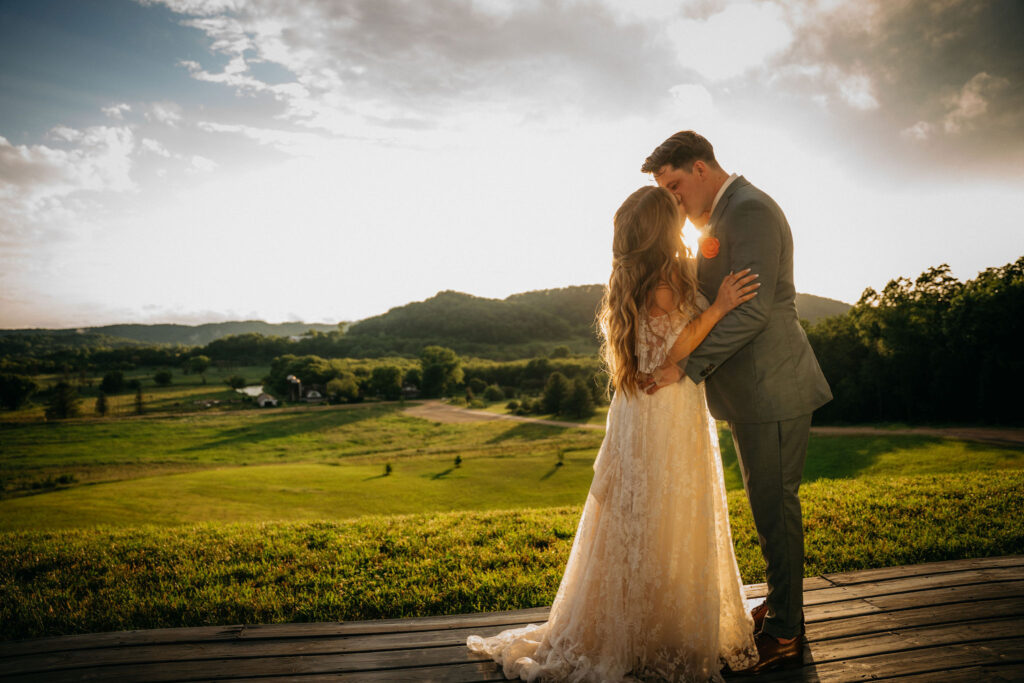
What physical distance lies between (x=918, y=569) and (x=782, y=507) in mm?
2171

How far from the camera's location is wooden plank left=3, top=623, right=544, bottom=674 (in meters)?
2.72

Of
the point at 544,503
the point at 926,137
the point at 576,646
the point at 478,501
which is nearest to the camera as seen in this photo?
the point at 576,646

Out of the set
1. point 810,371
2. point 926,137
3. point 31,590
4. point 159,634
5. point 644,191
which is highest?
point 926,137

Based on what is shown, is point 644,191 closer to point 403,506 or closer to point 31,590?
point 31,590

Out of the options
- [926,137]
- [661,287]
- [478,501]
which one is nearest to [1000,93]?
[926,137]

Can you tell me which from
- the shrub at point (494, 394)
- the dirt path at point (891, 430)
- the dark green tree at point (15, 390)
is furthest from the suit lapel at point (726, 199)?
the shrub at point (494, 394)

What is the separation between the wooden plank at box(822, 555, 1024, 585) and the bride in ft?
4.89

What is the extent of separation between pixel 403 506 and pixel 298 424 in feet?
188

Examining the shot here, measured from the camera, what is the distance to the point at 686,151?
2889 millimetres

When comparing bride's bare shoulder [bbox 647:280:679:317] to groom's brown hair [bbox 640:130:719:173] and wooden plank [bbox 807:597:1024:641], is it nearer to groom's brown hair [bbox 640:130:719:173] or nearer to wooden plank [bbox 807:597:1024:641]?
groom's brown hair [bbox 640:130:719:173]

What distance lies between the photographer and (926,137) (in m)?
9.67

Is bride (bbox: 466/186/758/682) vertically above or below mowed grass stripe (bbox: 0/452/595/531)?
above

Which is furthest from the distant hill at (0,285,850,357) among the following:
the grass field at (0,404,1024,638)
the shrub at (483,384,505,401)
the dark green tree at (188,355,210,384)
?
the grass field at (0,404,1024,638)

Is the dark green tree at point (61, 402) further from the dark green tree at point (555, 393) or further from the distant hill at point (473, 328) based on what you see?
the distant hill at point (473, 328)
